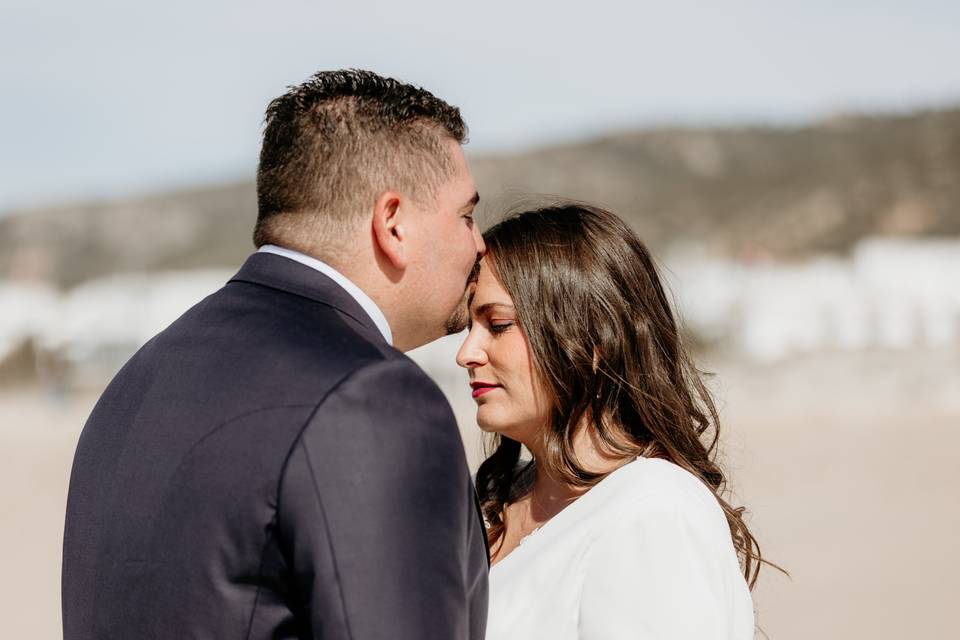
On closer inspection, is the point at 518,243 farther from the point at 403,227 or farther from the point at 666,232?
the point at 666,232

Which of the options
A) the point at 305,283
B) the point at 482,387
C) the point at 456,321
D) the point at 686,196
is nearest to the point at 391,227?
the point at 305,283

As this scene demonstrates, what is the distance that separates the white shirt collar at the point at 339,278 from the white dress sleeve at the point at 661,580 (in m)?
0.81

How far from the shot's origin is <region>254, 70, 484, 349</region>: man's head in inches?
78.4

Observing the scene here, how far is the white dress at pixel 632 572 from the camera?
7.68 ft

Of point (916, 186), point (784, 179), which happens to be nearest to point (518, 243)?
point (916, 186)

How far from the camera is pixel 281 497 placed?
1644 mm

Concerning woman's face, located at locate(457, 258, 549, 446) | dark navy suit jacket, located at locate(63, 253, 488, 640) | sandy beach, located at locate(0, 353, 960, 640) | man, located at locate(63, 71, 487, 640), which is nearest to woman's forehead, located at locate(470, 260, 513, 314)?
woman's face, located at locate(457, 258, 549, 446)

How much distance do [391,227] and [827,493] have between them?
15.7m

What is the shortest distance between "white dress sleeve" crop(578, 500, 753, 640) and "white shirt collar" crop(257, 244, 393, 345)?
805 mm

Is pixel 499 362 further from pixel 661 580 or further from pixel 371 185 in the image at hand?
pixel 371 185

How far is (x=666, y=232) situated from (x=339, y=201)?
77113 millimetres

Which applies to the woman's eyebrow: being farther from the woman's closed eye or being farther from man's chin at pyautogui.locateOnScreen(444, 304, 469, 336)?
man's chin at pyautogui.locateOnScreen(444, 304, 469, 336)

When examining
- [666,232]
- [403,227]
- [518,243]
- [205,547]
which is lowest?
[666,232]

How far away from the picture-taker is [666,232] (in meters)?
77.7
